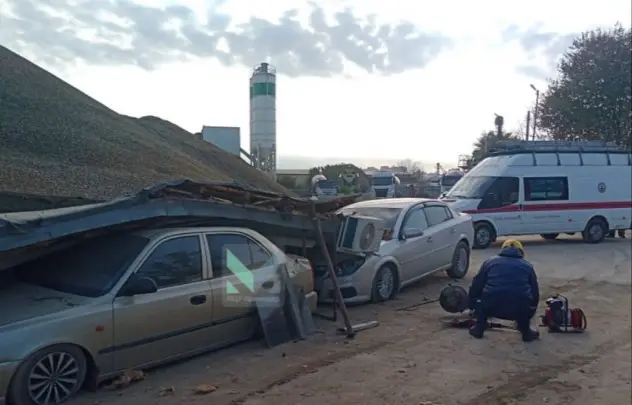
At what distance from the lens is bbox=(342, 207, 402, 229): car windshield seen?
10.2 m

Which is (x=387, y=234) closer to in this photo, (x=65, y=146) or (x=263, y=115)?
(x=65, y=146)

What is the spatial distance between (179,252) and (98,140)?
9.93 m

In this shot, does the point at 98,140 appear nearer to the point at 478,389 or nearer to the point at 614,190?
the point at 478,389

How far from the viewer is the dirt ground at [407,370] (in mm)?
5500

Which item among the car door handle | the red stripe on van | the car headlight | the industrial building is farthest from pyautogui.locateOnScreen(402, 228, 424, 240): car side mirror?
the industrial building

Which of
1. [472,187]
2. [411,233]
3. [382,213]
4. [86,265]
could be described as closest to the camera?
[86,265]

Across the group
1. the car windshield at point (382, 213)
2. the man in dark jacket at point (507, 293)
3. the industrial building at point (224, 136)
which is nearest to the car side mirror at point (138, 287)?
the man in dark jacket at point (507, 293)

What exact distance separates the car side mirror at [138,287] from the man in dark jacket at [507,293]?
12.8ft

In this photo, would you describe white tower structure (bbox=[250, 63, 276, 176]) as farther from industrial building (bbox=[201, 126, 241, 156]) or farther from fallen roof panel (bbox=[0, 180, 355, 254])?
fallen roof panel (bbox=[0, 180, 355, 254])

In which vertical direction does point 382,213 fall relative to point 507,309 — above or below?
above

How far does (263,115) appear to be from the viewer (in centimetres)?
4300

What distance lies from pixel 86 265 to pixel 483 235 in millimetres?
12515

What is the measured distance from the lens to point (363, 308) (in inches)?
356
